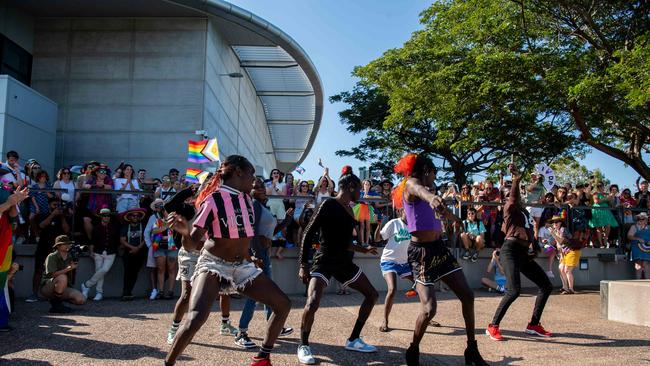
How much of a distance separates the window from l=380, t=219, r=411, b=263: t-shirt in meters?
14.4

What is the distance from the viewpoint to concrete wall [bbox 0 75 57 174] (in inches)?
561

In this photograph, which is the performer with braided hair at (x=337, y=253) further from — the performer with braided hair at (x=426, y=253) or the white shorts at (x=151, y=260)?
the white shorts at (x=151, y=260)

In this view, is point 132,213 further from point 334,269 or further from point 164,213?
point 334,269

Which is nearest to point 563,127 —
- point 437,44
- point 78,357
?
point 437,44

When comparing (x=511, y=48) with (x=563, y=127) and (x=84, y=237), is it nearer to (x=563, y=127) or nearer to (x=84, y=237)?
(x=563, y=127)

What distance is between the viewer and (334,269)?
5.41 m

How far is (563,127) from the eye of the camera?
18547 millimetres

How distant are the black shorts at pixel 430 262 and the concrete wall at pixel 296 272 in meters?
5.15

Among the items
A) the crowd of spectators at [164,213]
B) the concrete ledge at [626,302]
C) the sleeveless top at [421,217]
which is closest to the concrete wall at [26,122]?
the crowd of spectators at [164,213]

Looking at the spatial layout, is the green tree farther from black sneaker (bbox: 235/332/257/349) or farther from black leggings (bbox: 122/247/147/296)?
black leggings (bbox: 122/247/147/296)

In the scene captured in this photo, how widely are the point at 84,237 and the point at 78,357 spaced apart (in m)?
4.47

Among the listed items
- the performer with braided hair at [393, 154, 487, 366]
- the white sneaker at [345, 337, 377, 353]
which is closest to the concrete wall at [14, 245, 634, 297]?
the white sneaker at [345, 337, 377, 353]

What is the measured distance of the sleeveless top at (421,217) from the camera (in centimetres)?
503

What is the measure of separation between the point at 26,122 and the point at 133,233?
852 centimetres
